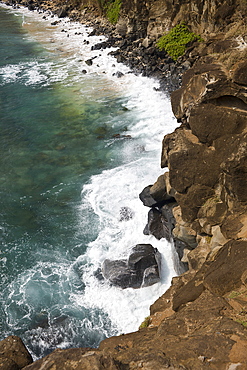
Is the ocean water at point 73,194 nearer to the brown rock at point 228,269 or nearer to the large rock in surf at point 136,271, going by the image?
the large rock in surf at point 136,271

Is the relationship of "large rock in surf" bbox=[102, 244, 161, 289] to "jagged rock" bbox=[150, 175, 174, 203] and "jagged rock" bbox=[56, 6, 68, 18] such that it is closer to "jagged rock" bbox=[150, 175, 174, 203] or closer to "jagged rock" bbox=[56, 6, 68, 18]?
"jagged rock" bbox=[150, 175, 174, 203]

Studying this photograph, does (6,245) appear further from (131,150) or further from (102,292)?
(131,150)

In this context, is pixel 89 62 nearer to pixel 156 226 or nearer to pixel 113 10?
pixel 113 10

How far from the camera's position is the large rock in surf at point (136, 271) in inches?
610

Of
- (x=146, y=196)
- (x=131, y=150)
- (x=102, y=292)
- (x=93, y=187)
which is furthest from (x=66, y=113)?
(x=102, y=292)

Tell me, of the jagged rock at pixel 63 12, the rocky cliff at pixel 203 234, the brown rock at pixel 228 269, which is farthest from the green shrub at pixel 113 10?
the brown rock at pixel 228 269

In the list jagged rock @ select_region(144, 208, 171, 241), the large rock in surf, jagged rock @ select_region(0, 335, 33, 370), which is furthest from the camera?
jagged rock @ select_region(144, 208, 171, 241)

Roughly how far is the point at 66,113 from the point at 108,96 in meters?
4.55

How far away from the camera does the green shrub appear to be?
4738 centimetres

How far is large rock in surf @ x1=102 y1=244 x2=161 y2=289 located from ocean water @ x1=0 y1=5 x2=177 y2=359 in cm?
32

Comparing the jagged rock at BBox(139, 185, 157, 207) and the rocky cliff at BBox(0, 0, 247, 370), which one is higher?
the rocky cliff at BBox(0, 0, 247, 370)

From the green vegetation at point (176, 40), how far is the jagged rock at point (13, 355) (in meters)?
31.6

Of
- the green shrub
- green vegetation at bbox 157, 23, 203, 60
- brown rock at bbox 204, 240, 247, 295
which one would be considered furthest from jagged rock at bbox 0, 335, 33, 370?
the green shrub

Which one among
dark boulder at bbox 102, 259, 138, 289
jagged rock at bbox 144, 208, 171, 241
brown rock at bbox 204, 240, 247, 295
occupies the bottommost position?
dark boulder at bbox 102, 259, 138, 289
